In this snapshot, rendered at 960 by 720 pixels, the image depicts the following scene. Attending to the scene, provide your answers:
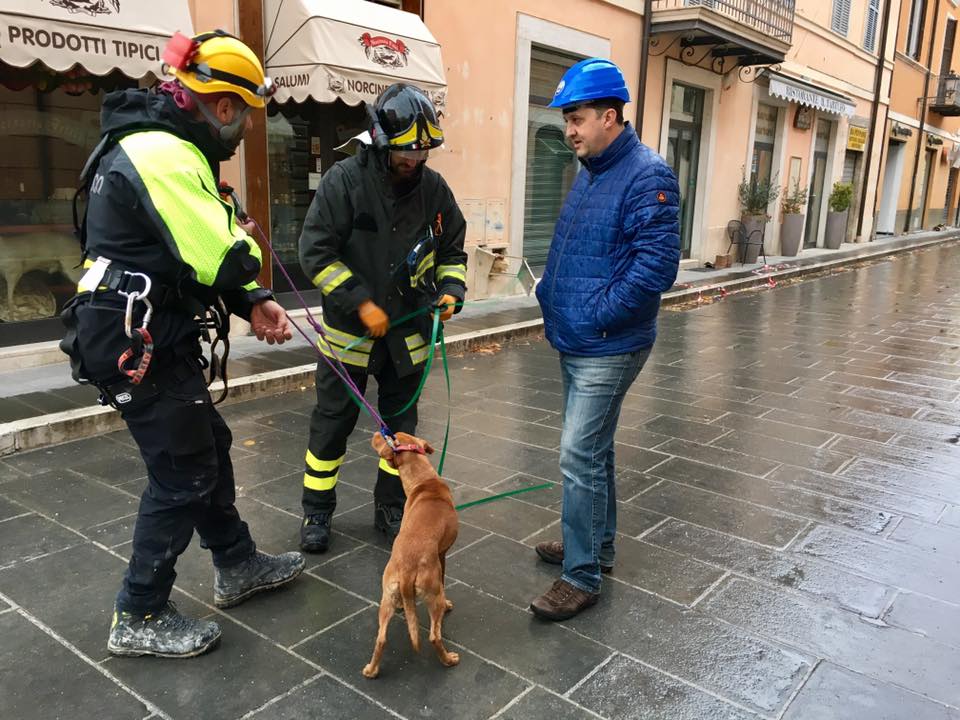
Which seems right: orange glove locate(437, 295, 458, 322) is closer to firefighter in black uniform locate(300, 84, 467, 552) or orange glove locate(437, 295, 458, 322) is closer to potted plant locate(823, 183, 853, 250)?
firefighter in black uniform locate(300, 84, 467, 552)

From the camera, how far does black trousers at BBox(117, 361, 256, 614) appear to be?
8.69 feet

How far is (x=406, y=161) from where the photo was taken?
3.31 metres

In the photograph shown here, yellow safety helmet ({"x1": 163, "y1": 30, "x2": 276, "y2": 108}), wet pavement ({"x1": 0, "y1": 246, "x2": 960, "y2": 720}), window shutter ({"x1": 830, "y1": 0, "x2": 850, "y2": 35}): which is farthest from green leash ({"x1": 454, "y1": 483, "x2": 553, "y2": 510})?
window shutter ({"x1": 830, "y1": 0, "x2": 850, "y2": 35})

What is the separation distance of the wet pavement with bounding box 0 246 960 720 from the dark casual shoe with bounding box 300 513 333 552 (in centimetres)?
10

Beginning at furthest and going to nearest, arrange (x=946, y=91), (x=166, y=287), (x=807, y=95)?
(x=946, y=91) → (x=807, y=95) → (x=166, y=287)

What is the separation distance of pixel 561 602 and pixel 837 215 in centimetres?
2129

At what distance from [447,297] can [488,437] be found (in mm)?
2087

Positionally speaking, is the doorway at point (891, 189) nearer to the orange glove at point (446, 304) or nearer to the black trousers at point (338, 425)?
the orange glove at point (446, 304)

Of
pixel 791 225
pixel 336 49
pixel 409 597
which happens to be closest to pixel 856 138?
pixel 791 225

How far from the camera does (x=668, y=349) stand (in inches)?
344

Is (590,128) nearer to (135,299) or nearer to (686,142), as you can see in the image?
(135,299)

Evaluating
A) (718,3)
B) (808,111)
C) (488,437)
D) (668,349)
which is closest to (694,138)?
(718,3)

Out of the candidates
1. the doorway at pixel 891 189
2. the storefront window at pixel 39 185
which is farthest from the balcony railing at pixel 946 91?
the storefront window at pixel 39 185

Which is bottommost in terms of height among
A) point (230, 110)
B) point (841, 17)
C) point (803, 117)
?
Result: point (230, 110)
